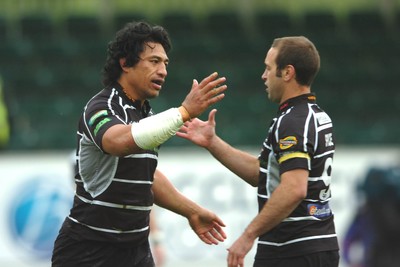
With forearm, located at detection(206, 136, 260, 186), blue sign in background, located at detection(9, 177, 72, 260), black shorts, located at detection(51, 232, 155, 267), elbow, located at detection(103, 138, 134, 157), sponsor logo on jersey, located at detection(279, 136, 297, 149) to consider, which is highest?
sponsor logo on jersey, located at detection(279, 136, 297, 149)

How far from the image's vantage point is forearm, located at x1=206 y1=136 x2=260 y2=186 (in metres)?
5.87

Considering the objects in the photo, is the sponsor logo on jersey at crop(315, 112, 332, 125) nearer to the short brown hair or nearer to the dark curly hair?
the short brown hair

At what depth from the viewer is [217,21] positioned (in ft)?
58.7

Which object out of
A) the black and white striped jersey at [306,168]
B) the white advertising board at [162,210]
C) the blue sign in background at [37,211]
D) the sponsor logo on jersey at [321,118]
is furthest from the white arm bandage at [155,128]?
the blue sign in background at [37,211]

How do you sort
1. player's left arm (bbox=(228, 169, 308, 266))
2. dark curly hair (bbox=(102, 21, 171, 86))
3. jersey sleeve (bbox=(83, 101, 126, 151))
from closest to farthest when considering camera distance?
jersey sleeve (bbox=(83, 101, 126, 151))
player's left arm (bbox=(228, 169, 308, 266))
dark curly hair (bbox=(102, 21, 171, 86))

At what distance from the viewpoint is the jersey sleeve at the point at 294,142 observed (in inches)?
203

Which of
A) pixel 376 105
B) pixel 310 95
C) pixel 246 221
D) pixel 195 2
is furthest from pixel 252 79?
pixel 310 95

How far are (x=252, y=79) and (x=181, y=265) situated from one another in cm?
591

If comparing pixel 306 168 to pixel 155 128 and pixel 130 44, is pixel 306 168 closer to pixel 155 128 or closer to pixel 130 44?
pixel 155 128

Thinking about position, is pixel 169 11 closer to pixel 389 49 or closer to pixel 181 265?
pixel 389 49

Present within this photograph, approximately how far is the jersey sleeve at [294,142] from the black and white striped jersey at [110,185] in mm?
754

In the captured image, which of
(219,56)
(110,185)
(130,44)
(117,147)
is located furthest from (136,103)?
(219,56)

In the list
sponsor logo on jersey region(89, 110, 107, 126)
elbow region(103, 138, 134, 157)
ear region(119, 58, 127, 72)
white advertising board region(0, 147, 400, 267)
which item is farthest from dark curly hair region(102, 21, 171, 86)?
white advertising board region(0, 147, 400, 267)

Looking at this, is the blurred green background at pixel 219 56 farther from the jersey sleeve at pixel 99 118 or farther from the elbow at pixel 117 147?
the elbow at pixel 117 147
